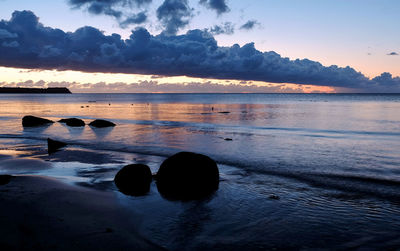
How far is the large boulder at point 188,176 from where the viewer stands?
10148mm

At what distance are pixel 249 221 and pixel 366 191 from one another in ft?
18.0

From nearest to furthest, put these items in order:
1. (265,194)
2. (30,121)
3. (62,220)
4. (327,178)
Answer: (62,220), (265,194), (327,178), (30,121)

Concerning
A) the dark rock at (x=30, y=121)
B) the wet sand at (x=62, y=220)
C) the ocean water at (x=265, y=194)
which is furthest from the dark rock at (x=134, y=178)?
the dark rock at (x=30, y=121)

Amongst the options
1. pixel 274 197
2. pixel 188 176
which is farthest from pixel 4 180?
pixel 274 197

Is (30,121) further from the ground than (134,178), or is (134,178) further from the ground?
(30,121)

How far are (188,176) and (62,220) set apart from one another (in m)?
4.33

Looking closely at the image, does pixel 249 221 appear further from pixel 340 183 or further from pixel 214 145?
pixel 214 145

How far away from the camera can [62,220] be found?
7074mm

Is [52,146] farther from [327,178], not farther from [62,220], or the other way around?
[327,178]

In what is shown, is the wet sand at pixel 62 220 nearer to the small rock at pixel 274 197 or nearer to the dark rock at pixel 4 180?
the dark rock at pixel 4 180

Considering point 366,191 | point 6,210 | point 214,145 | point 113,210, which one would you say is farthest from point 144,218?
point 214,145

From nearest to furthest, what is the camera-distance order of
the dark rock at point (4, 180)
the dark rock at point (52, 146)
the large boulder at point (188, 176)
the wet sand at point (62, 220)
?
the wet sand at point (62, 220), the dark rock at point (4, 180), the large boulder at point (188, 176), the dark rock at point (52, 146)

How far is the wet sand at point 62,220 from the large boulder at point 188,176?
201 cm

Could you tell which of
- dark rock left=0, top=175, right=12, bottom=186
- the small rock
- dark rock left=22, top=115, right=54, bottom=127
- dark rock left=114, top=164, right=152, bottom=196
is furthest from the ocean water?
dark rock left=22, top=115, right=54, bottom=127
